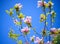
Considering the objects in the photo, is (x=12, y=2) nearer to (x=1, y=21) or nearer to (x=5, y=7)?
(x=5, y=7)

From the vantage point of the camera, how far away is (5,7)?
7.60 ft

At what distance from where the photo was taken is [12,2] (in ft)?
7.52

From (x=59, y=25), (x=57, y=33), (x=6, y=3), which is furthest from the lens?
(x=6, y=3)

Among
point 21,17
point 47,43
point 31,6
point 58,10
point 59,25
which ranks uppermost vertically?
point 31,6

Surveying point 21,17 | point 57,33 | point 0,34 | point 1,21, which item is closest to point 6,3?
point 1,21

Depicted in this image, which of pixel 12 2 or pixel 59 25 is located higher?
pixel 12 2

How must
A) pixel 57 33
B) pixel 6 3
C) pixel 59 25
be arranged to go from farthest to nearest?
pixel 6 3 → pixel 59 25 → pixel 57 33

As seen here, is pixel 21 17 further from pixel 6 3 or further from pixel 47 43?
pixel 6 3

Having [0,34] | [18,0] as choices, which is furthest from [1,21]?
[18,0]

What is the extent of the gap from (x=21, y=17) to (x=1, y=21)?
1.52 meters

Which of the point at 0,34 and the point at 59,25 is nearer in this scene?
the point at 59,25

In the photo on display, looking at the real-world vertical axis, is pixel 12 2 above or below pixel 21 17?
above

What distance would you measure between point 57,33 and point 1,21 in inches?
65.2

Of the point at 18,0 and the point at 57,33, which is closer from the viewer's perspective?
the point at 57,33
